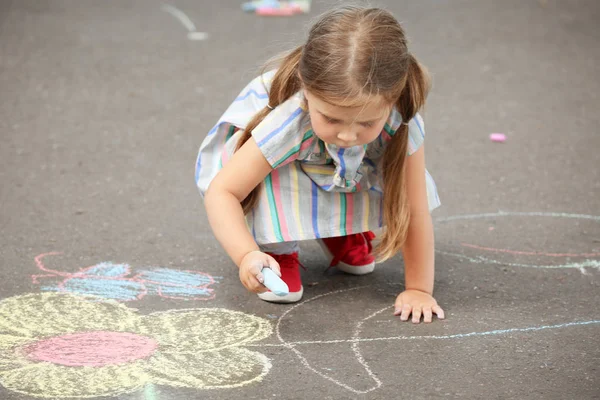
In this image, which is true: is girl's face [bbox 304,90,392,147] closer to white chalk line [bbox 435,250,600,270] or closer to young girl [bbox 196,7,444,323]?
young girl [bbox 196,7,444,323]

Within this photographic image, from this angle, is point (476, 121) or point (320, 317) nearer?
point (320, 317)

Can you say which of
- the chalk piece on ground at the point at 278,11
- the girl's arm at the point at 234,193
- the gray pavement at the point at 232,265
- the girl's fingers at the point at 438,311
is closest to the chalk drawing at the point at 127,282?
the gray pavement at the point at 232,265

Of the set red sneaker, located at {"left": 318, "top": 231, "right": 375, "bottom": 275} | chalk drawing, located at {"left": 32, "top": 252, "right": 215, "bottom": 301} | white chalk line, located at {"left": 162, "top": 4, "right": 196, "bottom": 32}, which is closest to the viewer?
chalk drawing, located at {"left": 32, "top": 252, "right": 215, "bottom": 301}

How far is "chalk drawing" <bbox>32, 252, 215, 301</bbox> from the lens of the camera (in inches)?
90.4

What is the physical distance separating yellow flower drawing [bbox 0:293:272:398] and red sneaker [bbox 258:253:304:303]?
0.32 ft


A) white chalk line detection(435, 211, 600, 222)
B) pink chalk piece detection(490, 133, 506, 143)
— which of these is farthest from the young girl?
pink chalk piece detection(490, 133, 506, 143)

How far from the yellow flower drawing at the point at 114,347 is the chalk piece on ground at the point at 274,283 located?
157 millimetres

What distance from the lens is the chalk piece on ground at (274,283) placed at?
6.36 feet

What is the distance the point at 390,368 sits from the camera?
194 cm

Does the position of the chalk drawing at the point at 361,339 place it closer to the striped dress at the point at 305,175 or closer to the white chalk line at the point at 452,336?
the white chalk line at the point at 452,336

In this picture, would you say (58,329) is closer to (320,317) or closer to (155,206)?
(320,317)

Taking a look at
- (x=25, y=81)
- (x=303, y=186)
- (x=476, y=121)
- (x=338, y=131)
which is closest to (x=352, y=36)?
(x=338, y=131)

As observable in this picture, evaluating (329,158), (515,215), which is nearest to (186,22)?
(515,215)

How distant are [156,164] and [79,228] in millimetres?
679
